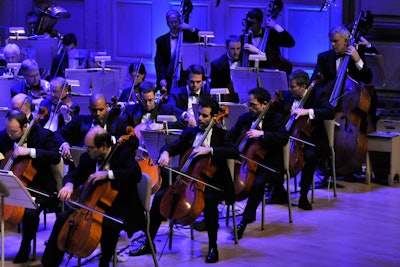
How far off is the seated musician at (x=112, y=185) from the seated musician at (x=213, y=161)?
44 cm

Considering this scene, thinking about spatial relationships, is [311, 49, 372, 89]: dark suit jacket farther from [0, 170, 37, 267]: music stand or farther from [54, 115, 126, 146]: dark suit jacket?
[0, 170, 37, 267]: music stand

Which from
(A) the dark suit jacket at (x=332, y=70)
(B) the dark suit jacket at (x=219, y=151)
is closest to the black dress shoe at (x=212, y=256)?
(B) the dark suit jacket at (x=219, y=151)

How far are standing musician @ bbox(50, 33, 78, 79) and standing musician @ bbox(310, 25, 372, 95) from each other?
260 cm

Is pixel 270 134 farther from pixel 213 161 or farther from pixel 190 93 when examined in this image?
pixel 190 93

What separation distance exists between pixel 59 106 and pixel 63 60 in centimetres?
207

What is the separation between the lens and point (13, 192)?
16.5 ft

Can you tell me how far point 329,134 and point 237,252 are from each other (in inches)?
64.2

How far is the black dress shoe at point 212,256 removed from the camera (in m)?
5.79

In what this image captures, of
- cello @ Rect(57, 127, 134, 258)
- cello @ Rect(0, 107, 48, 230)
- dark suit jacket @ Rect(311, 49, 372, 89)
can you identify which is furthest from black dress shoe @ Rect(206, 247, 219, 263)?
dark suit jacket @ Rect(311, 49, 372, 89)

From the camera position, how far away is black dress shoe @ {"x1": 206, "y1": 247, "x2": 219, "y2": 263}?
19.0 feet

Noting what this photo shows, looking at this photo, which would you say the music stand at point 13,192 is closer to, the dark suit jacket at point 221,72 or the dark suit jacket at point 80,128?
the dark suit jacket at point 80,128

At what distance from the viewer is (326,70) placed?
786 centimetres

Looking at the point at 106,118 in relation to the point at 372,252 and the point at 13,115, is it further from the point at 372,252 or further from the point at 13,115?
the point at 372,252

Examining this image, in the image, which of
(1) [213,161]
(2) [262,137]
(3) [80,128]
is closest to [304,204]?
(2) [262,137]
